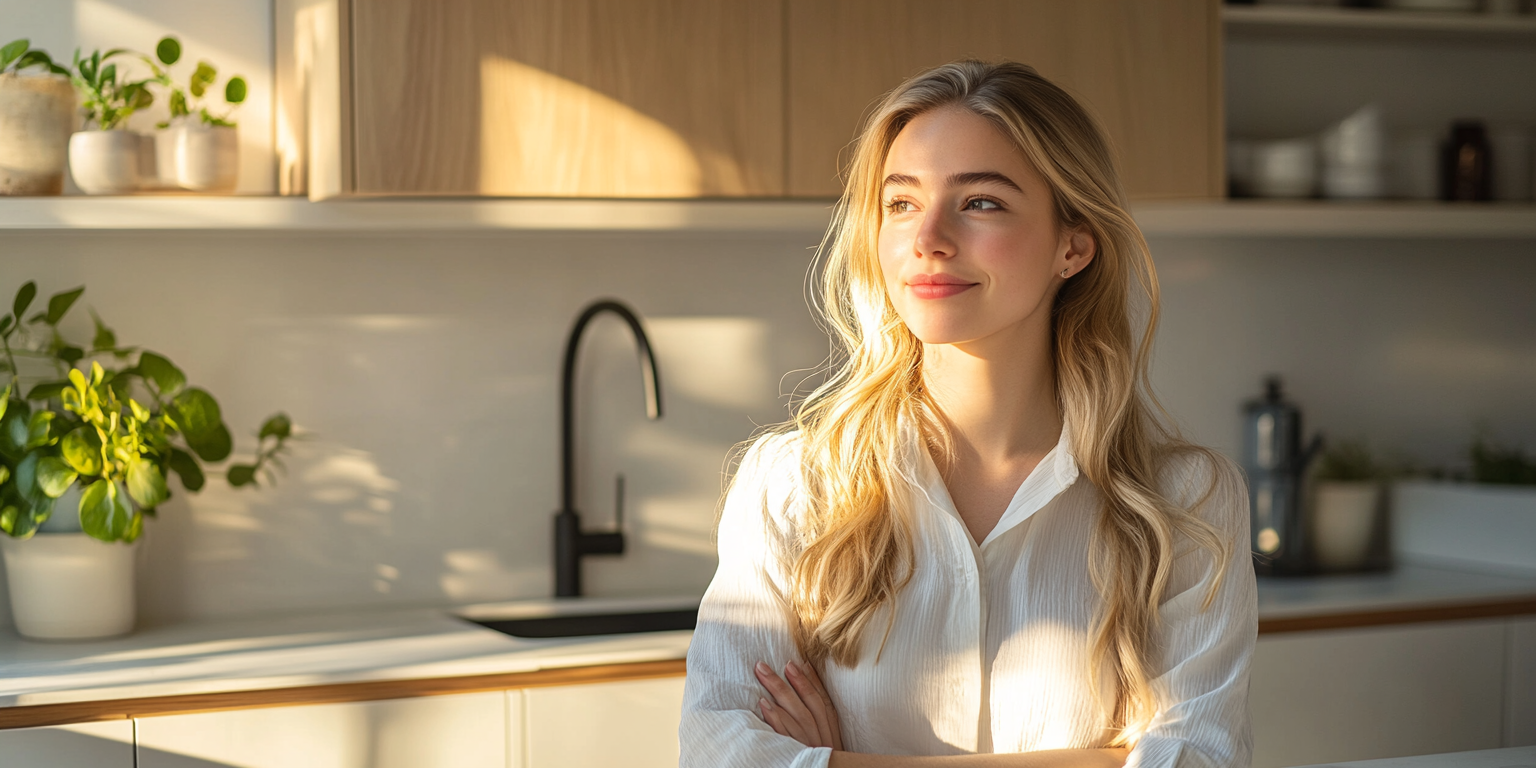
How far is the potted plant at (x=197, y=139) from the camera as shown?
84.5 inches

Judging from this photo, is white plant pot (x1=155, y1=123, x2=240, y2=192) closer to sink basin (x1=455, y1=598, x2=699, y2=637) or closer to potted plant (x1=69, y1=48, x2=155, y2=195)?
potted plant (x1=69, y1=48, x2=155, y2=195)

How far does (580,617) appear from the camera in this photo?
246cm

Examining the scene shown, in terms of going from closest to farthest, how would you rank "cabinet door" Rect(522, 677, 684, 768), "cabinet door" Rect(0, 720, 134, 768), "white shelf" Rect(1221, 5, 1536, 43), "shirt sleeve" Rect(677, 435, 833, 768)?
"shirt sleeve" Rect(677, 435, 833, 768) → "cabinet door" Rect(0, 720, 134, 768) → "cabinet door" Rect(522, 677, 684, 768) → "white shelf" Rect(1221, 5, 1536, 43)

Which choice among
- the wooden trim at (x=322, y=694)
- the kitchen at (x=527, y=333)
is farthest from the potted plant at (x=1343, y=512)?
the wooden trim at (x=322, y=694)

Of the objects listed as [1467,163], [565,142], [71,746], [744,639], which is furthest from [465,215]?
[1467,163]

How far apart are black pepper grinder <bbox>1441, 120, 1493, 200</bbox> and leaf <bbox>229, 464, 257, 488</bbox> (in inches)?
96.1

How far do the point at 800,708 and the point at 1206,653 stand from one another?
1.34ft

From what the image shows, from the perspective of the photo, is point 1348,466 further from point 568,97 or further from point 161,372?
point 161,372

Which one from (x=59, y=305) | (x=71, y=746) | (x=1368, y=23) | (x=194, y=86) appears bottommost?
(x=71, y=746)

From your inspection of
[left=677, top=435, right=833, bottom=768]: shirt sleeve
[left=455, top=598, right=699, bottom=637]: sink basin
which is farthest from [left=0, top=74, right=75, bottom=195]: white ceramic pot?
[left=677, top=435, right=833, bottom=768]: shirt sleeve

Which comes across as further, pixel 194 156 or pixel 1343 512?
pixel 1343 512

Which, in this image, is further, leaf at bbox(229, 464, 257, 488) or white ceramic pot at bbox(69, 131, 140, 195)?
leaf at bbox(229, 464, 257, 488)

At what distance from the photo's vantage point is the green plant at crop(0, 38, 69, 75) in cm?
209

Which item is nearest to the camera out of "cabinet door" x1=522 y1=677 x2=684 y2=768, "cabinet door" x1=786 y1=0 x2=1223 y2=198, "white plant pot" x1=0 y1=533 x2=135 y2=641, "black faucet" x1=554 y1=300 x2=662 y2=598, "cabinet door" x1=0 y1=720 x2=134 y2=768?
"cabinet door" x1=0 y1=720 x2=134 y2=768
